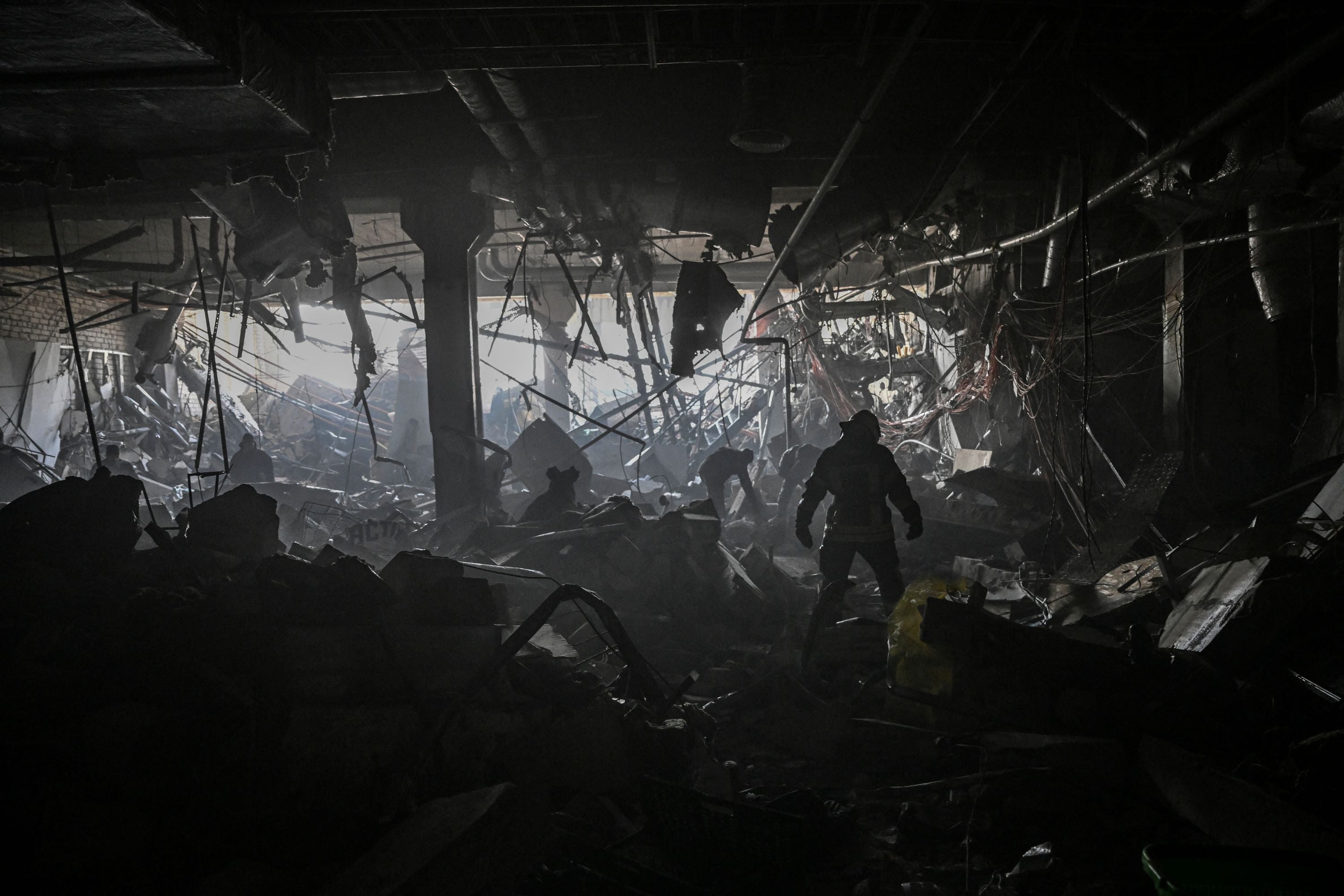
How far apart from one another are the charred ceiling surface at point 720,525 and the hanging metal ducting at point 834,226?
7 cm

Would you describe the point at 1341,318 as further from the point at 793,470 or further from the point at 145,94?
the point at 145,94

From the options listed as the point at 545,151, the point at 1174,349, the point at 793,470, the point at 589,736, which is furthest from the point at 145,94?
the point at 793,470

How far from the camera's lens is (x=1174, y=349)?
25.6 feet

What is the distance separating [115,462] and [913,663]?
15420mm

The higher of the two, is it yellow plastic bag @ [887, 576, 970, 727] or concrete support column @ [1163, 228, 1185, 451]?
concrete support column @ [1163, 228, 1185, 451]

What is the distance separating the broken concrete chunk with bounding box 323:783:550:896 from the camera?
9.51 feet

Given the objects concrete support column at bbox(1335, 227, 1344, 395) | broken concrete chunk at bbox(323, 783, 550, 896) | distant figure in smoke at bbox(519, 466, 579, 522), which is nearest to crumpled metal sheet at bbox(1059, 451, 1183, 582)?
concrete support column at bbox(1335, 227, 1344, 395)

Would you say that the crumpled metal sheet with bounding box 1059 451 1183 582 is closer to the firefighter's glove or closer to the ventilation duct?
the firefighter's glove

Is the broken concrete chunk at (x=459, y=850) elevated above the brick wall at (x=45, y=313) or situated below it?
below

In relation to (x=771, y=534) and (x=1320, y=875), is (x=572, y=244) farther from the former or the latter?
(x=1320, y=875)

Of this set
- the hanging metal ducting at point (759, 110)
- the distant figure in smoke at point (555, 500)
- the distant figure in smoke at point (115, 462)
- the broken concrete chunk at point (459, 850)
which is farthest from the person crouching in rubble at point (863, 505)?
the distant figure in smoke at point (115, 462)

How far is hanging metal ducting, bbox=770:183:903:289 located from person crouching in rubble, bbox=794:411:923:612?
93.2 inches

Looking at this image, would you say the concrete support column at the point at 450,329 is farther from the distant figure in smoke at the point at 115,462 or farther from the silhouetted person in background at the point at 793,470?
the distant figure in smoke at the point at 115,462

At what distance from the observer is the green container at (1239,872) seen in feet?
5.46
